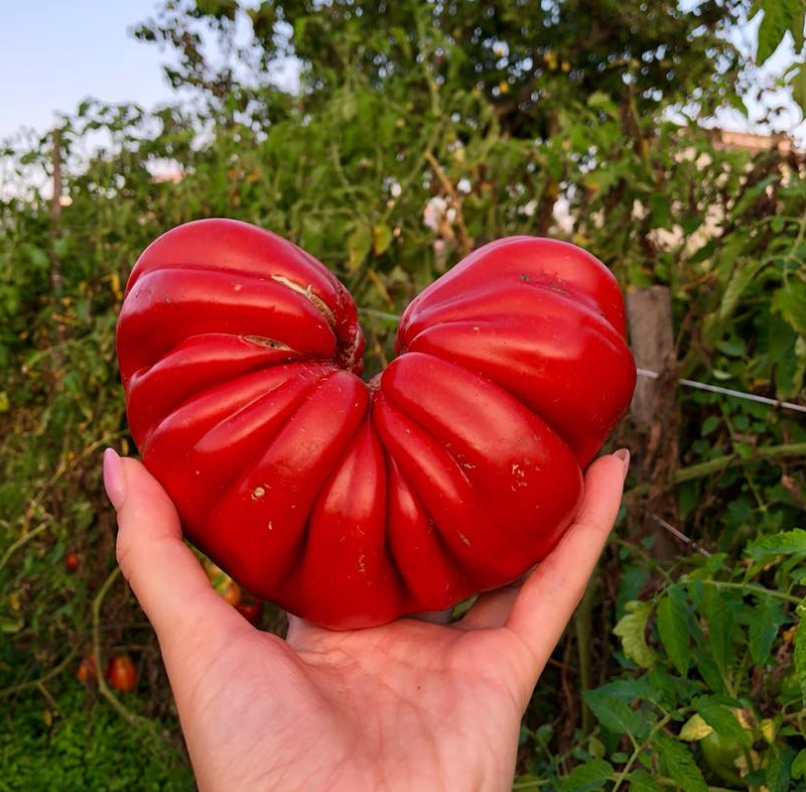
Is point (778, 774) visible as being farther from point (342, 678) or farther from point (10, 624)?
point (10, 624)

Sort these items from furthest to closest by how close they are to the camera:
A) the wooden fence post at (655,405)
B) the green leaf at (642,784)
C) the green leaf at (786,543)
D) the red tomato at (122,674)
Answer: the red tomato at (122,674) → the wooden fence post at (655,405) → the green leaf at (642,784) → the green leaf at (786,543)

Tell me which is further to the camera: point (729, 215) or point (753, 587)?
point (729, 215)

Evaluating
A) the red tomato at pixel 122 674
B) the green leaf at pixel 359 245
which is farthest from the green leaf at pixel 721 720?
the red tomato at pixel 122 674

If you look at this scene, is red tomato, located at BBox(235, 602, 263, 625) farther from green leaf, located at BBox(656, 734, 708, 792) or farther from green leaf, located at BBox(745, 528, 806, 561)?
green leaf, located at BBox(745, 528, 806, 561)

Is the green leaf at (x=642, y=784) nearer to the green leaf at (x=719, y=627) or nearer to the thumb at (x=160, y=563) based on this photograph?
the green leaf at (x=719, y=627)

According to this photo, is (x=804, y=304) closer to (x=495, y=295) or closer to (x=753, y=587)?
(x=753, y=587)

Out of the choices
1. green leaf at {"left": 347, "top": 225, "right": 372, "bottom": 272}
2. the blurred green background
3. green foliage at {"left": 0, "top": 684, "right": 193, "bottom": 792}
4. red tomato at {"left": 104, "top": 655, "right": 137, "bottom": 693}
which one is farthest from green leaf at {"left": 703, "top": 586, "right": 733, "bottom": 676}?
red tomato at {"left": 104, "top": 655, "right": 137, "bottom": 693}

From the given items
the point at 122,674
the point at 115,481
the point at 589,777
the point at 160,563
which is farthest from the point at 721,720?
the point at 122,674

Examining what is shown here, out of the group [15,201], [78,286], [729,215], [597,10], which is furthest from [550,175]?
[597,10]
